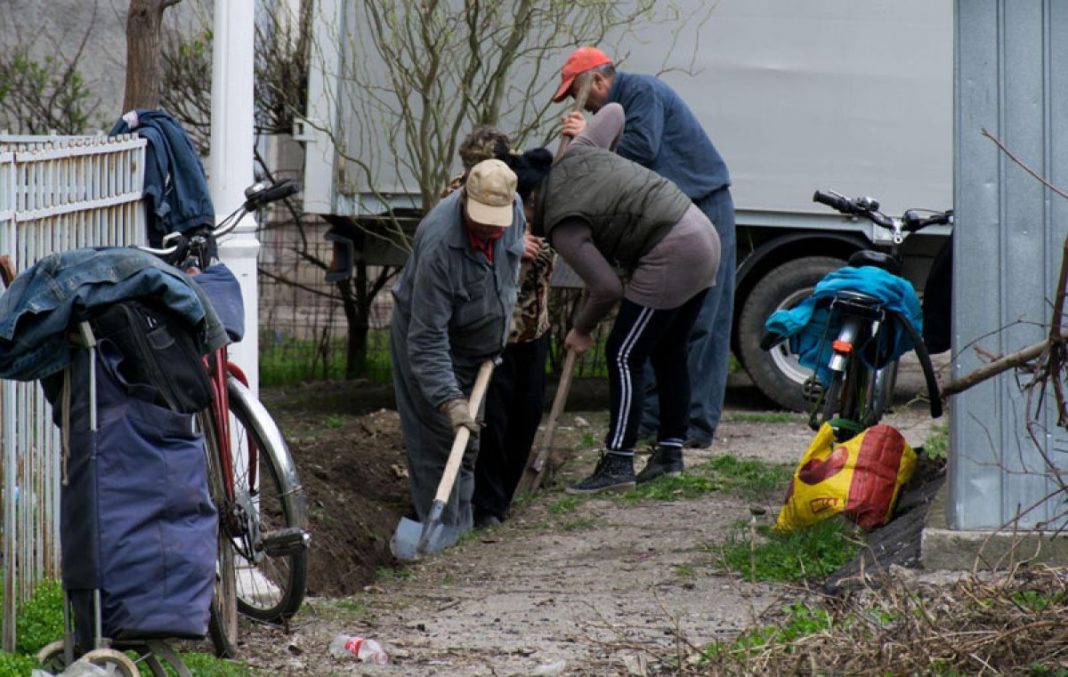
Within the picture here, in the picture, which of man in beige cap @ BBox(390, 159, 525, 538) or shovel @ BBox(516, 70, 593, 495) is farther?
shovel @ BBox(516, 70, 593, 495)

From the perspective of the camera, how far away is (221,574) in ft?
15.9

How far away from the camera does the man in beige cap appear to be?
20.4 feet

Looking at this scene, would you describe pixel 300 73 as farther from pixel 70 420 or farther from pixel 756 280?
pixel 70 420

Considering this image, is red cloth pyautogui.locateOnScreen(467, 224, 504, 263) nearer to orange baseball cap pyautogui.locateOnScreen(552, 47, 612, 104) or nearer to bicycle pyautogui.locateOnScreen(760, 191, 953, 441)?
bicycle pyautogui.locateOnScreen(760, 191, 953, 441)

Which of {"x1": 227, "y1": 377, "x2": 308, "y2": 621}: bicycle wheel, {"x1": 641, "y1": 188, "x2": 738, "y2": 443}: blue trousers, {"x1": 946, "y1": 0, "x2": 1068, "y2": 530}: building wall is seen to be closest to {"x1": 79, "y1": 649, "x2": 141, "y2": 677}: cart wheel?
{"x1": 227, "y1": 377, "x2": 308, "y2": 621}: bicycle wheel

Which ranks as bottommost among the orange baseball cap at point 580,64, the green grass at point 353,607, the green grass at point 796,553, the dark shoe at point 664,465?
the green grass at point 353,607

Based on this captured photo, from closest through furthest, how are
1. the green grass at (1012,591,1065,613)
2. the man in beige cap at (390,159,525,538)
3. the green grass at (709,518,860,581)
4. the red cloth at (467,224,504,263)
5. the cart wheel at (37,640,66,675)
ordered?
the cart wheel at (37,640,66,675) < the green grass at (1012,591,1065,613) < the green grass at (709,518,860,581) < the man in beige cap at (390,159,525,538) < the red cloth at (467,224,504,263)

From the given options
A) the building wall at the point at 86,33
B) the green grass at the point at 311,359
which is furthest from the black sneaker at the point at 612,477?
the building wall at the point at 86,33

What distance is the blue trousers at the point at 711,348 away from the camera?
847 cm

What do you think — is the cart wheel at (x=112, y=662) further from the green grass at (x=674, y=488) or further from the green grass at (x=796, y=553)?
the green grass at (x=674, y=488)

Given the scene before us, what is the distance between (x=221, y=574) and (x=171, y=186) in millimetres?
1479

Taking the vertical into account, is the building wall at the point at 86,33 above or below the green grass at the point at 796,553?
above

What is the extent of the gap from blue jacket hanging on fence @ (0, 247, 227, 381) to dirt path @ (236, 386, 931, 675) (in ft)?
4.25

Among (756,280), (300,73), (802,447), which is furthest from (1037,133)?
(300,73)
